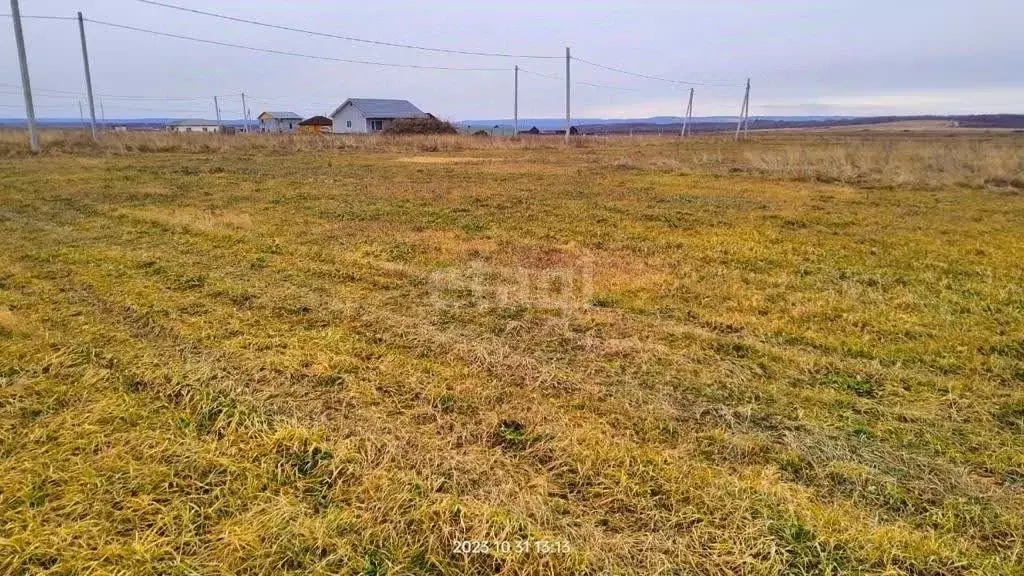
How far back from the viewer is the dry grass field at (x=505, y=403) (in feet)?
6.86

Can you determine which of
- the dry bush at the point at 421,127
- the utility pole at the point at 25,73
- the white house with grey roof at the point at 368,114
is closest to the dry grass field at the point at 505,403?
the utility pole at the point at 25,73

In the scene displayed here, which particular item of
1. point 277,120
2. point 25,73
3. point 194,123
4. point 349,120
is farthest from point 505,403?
point 194,123

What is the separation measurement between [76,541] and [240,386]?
1257 mm

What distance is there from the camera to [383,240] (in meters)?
7.22

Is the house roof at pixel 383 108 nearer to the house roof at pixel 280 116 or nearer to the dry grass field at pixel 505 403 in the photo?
the house roof at pixel 280 116

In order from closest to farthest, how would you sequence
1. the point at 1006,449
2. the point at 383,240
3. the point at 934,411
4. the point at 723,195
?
the point at 1006,449 → the point at 934,411 → the point at 383,240 → the point at 723,195

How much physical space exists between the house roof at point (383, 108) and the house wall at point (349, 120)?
0.40 meters

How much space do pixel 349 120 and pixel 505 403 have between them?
54.7 m

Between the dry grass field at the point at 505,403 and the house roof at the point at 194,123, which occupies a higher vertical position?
the house roof at the point at 194,123

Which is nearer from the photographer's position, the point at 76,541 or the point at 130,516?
the point at 76,541

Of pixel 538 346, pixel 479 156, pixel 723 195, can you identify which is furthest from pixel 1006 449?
pixel 479 156

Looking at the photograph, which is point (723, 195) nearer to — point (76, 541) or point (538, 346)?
point (538, 346)

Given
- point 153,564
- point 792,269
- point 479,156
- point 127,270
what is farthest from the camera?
point 479,156

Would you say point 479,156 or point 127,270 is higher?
point 479,156
